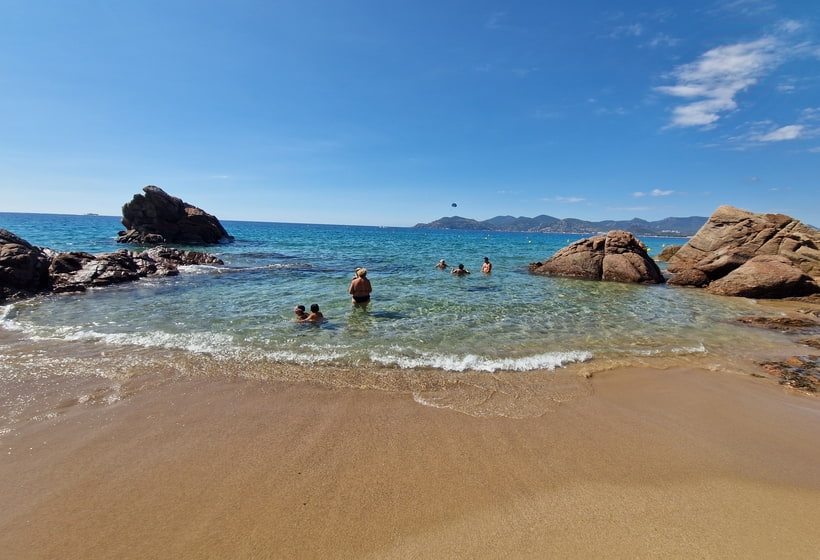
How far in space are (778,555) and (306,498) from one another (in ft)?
13.1

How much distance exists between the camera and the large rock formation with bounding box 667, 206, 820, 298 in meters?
15.8

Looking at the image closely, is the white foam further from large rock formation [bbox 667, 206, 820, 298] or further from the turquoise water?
large rock formation [bbox 667, 206, 820, 298]

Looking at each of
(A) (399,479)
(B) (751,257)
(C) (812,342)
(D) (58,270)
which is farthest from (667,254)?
(D) (58,270)

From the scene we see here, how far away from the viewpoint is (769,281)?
15.8m

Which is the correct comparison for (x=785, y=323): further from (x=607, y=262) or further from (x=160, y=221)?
(x=160, y=221)

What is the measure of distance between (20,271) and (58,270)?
2.29m

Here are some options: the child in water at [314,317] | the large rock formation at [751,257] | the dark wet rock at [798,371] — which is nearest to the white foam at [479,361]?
the child in water at [314,317]

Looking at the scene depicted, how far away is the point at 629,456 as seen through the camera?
4.21 m

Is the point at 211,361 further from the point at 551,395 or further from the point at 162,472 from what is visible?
the point at 551,395

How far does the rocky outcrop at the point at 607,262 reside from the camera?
66.4ft

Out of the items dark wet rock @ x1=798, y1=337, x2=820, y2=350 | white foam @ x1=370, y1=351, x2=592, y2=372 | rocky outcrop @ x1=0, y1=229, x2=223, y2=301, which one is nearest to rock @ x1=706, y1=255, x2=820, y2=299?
dark wet rock @ x1=798, y1=337, x2=820, y2=350

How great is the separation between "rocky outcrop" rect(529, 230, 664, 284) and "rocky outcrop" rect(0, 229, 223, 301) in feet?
72.9

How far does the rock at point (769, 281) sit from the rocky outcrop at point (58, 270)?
27.5 meters

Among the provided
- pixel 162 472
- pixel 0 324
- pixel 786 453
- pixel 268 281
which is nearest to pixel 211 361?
pixel 162 472
